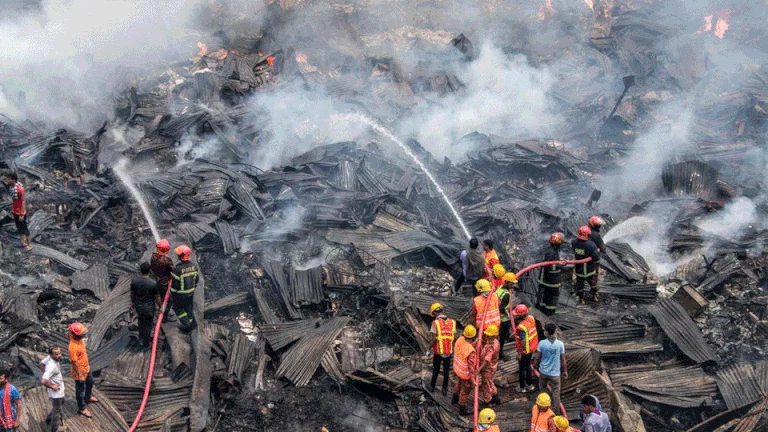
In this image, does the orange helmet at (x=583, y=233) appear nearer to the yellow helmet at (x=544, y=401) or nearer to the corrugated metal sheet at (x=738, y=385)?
the corrugated metal sheet at (x=738, y=385)

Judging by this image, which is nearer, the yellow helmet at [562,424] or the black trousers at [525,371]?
the yellow helmet at [562,424]

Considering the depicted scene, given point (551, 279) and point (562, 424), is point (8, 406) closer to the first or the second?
point (562, 424)

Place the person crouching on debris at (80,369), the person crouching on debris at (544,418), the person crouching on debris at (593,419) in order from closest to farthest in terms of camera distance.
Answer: the person crouching on debris at (544,418) → the person crouching on debris at (593,419) → the person crouching on debris at (80,369)

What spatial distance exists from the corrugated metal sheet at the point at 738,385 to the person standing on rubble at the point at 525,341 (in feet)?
9.32

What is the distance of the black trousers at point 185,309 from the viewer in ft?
31.0

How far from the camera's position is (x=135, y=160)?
15297 mm

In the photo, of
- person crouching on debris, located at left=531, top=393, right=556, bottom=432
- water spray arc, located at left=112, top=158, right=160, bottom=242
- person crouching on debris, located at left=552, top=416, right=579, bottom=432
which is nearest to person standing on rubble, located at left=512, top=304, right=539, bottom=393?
person crouching on debris, located at left=531, top=393, right=556, bottom=432

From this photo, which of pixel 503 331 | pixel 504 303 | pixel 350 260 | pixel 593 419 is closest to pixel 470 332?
pixel 504 303

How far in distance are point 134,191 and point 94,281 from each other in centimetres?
311

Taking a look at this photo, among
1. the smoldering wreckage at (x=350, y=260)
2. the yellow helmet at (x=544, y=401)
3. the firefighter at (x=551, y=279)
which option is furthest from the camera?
the firefighter at (x=551, y=279)

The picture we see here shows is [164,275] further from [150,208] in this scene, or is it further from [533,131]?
[533,131]

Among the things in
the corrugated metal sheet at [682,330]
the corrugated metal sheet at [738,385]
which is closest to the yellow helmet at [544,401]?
the corrugated metal sheet at [738,385]

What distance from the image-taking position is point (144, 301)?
920cm

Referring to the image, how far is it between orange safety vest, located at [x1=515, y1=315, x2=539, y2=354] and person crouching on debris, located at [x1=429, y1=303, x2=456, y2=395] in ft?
3.08
